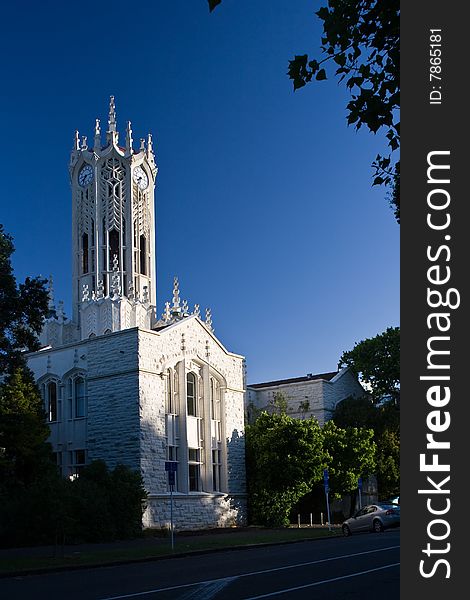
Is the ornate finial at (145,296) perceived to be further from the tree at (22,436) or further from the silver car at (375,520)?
the silver car at (375,520)

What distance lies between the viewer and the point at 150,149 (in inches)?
2904

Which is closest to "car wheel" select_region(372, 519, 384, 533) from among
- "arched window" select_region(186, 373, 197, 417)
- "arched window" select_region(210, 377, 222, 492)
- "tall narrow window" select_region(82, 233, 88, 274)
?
"arched window" select_region(210, 377, 222, 492)

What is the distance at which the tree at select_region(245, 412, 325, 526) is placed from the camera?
43.9 m

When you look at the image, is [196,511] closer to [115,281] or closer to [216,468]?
[216,468]

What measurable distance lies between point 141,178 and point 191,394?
32868 millimetres

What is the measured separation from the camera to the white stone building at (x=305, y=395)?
55.1 m

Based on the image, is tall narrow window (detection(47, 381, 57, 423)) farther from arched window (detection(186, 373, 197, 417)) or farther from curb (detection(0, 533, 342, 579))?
curb (detection(0, 533, 342, 579))

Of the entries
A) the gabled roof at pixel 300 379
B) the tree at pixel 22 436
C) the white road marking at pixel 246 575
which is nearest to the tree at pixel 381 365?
the gabled roof at pixel 300 379

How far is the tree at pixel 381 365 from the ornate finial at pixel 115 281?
62.3 ft

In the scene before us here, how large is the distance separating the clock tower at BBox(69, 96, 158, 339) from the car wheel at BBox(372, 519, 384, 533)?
35645mm

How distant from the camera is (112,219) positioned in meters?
70.5

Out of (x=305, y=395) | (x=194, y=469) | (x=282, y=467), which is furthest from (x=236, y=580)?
(x=305, y=395)

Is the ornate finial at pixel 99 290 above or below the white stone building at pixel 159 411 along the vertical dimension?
above

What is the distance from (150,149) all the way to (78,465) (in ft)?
126
